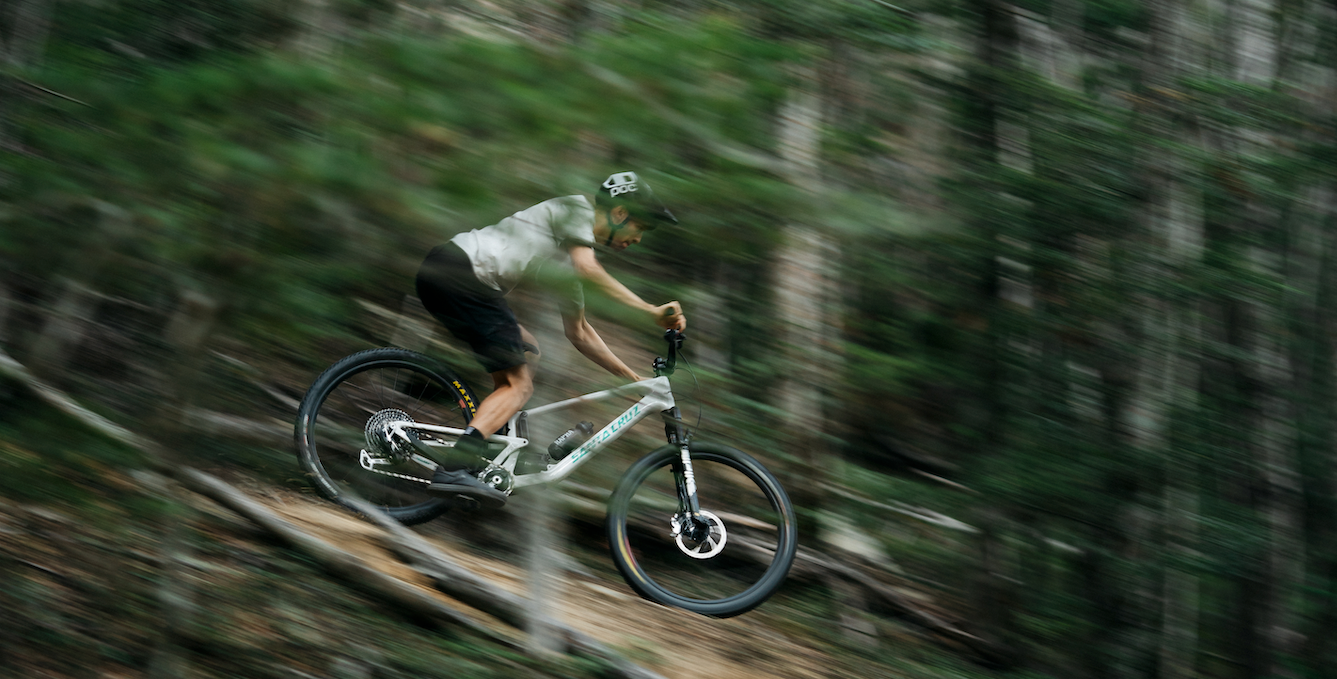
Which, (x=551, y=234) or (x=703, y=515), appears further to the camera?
(x=703, y=515)

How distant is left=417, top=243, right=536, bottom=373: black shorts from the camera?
1.96 metres

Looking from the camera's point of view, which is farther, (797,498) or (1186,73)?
(797,498)

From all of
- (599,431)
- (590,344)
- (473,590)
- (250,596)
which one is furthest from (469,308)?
(250,596)

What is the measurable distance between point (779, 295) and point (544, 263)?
Answer: 290 centimetres

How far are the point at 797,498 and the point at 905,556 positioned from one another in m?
0.60

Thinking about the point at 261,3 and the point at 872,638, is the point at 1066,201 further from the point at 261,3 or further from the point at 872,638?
the point at 261,3

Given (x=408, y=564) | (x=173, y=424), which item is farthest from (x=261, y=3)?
(x=408, y=564)

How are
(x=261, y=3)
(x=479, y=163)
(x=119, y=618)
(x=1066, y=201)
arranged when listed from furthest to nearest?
(x=1066, y=201), (x=119, y=618), (x=261, y=3), (x=479, y=163)

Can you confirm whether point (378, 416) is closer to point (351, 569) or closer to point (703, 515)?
point (351, 569)

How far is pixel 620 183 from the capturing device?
167 cm

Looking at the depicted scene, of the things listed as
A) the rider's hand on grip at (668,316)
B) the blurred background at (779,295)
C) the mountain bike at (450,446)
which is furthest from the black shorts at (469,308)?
the mountain bike at (450,446)

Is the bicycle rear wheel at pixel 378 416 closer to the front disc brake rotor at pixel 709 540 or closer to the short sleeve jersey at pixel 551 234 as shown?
the front disc brake rotor at pixel 709 540

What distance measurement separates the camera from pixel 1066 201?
3.62 m

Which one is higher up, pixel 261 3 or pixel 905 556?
pixel 261 3
